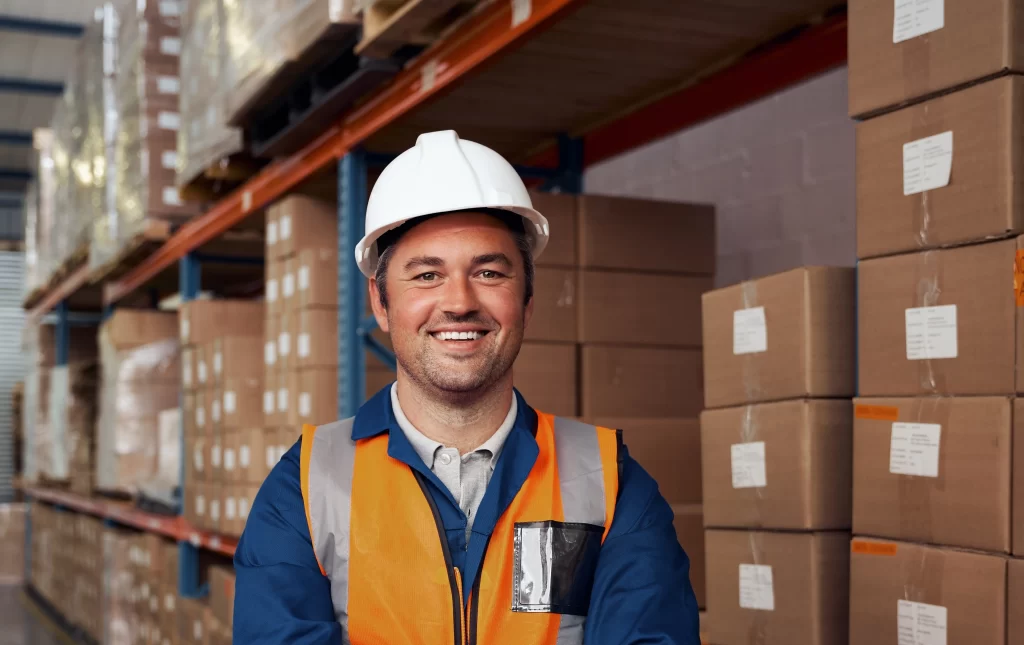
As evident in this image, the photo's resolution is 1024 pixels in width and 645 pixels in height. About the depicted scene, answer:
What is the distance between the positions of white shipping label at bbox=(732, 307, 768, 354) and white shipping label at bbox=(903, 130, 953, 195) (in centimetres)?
56

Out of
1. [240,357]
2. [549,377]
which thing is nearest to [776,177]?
[549,377]

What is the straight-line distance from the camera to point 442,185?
6.70ft

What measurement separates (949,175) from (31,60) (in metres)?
9.80

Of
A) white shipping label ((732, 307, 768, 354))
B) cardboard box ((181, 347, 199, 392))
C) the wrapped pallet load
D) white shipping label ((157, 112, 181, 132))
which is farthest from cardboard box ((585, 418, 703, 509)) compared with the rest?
the wrapped pallet load

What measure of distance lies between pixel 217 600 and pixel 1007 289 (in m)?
4.11

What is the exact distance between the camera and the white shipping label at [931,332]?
2.08 meters

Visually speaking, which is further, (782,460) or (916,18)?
(782,460)

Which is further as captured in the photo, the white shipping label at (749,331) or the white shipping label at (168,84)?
the white shipping label at (168,84)

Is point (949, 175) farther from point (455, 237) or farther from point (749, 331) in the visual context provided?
point (455, 237)

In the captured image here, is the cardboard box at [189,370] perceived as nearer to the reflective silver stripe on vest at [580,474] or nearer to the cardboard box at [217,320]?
the cardboard box at [217,320]

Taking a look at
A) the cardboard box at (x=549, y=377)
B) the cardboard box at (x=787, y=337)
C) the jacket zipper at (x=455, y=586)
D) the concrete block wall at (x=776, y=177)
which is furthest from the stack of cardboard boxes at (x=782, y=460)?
the concrete block wall at (x=776, y=177)

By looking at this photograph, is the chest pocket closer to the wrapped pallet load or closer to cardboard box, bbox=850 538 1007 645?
cardboard box, bbox=850 538 1007 645

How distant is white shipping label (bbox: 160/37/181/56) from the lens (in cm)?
631

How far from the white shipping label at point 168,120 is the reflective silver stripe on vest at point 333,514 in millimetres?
4695
